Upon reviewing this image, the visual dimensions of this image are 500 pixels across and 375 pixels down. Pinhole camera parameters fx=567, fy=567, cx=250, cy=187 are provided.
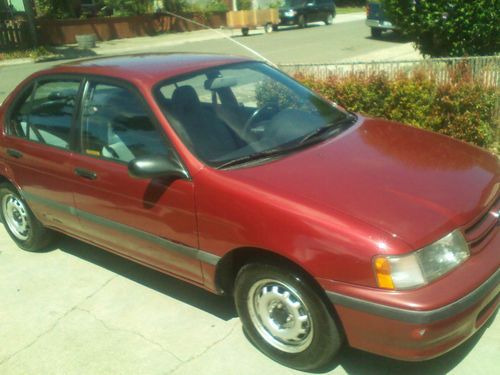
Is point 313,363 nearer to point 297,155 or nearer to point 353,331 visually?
point 353,331

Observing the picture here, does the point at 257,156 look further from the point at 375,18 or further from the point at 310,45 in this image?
the point at 375,18

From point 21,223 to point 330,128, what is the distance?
289 centimetres

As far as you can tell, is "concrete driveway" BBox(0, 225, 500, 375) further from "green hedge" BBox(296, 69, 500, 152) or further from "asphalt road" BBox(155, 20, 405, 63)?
"asphalt road" BBox(155, 20, 405, 63)

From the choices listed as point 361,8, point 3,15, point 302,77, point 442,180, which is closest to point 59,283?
point 442,180

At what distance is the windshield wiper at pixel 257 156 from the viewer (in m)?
3.27

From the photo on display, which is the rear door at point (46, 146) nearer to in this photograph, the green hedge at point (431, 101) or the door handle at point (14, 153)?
the door handle at point (14, 153)

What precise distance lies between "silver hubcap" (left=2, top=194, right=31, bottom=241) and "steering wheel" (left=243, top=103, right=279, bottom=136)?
2281 mm

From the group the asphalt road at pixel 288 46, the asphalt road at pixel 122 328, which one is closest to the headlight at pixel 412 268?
the asphalt road at pixel 122 328

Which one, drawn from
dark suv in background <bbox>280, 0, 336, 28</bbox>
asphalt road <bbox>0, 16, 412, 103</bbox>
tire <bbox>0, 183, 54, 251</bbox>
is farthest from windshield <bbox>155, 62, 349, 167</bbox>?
dark suv in background <bbox>280, 0, 336, 28</bbox>

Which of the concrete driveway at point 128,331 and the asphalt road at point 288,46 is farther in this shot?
the asphalt road at point 288,46

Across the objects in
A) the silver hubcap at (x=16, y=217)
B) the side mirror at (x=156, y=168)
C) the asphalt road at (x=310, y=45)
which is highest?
the side mirror at (x=156, y=168)

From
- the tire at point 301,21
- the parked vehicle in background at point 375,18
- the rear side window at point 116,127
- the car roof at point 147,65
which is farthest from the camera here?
the tire at point 301,21

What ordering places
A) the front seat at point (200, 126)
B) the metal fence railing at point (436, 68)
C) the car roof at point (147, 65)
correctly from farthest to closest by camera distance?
the metal fence railing at point (436, 68)
the car roof at point (147, 65)
the front seat at point (200, 126)

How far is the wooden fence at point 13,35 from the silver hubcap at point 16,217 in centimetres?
2028
